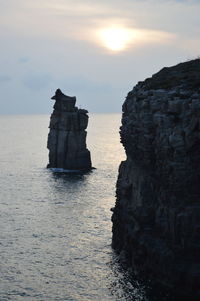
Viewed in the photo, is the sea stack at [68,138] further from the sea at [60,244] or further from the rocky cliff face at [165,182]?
the rocky cliff face at [165,182]

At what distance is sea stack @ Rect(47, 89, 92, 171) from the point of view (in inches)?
5418

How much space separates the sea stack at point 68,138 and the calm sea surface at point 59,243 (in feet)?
52.6

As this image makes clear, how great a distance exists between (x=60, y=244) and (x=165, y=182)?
21.9 meters

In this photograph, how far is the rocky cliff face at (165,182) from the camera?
47.9 m

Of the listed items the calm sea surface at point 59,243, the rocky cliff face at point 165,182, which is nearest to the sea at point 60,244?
the calm sea surface at point 59,243

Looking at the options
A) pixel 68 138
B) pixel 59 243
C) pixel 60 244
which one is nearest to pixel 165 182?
pixel 60 244

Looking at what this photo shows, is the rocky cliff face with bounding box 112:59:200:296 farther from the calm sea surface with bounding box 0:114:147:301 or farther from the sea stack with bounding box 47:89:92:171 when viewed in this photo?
the sea stack with bounding box 47:89:92:171

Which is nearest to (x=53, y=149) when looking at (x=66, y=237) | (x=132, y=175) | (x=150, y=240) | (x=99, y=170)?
(x=99, y=170)

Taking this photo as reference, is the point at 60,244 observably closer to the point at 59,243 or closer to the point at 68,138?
the point at 59,243

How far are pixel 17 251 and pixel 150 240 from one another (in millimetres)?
19092

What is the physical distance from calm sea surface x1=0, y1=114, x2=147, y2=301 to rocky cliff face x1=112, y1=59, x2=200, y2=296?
4151mm

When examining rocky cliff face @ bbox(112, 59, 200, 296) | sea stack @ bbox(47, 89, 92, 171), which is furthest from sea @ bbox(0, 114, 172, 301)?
sea stack @ bbox(47, 89, 92, 171)

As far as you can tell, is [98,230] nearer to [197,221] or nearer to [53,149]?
[197,221]

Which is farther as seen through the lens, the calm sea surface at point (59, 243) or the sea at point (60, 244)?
the calm sea surface at point (59, 243)
